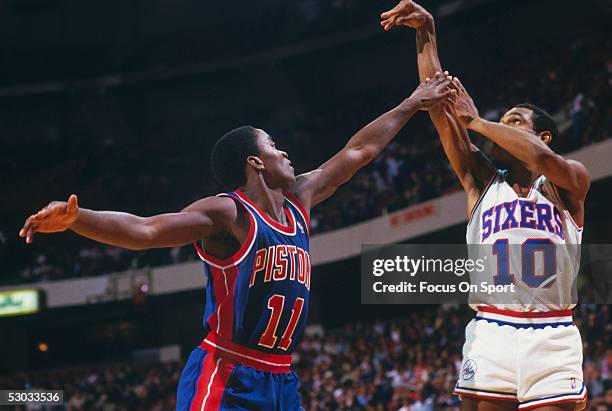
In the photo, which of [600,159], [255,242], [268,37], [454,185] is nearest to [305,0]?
[268,37]

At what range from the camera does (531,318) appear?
427 centimetres

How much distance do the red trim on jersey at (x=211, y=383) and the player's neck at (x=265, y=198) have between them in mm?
733

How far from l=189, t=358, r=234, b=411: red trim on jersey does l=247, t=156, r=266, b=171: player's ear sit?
931 mm

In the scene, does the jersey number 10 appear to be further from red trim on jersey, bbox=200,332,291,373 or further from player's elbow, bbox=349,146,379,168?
red trim on jersey, bbox=200,332,291,373

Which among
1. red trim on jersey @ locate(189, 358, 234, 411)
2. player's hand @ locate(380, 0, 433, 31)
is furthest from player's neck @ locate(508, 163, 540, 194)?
red trim on jersey @ locate(189, 358, 234, 411)

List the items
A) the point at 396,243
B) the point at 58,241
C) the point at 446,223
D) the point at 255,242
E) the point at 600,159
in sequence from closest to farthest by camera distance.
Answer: the point at 255,242, the point at 600,159, the point at 446,223, the point at 396,243, the point at 58,241

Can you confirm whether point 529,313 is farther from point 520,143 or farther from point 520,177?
point 520,143

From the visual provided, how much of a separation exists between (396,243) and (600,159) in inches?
190

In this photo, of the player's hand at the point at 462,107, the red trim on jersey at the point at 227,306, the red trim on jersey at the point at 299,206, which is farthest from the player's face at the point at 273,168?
the player's hand at the point at 462,107

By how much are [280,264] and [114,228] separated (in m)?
0.86

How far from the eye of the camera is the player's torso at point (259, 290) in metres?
3.83

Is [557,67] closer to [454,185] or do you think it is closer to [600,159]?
[454,185]

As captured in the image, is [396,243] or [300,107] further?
[300,107]

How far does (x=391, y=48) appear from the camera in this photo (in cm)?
2361
